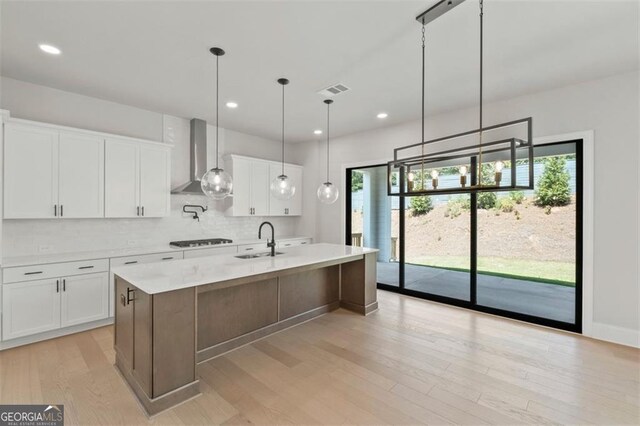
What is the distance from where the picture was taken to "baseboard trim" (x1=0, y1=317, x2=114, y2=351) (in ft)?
10.2

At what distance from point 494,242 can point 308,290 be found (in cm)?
274

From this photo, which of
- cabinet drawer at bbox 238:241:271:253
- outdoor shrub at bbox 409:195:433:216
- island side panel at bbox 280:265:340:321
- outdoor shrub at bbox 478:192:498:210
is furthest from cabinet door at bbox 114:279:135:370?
outdoor shrub at bbox 478:192:498:210

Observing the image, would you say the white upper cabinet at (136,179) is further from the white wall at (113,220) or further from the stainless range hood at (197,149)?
the stainless range hood at (197,149)

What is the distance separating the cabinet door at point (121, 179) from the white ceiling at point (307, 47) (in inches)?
26.7

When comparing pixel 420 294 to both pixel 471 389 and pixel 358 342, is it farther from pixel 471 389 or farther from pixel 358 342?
pixel 471 389

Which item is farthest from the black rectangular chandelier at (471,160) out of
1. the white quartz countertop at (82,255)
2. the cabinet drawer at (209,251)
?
the white quartz countertop at (82,255)

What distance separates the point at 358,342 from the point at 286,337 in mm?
806

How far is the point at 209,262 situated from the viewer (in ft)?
10.3

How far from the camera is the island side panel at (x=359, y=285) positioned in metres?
4.20

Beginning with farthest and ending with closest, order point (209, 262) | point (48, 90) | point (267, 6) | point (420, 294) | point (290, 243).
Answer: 1. point (290, 243)
2. point (420, 294)
3. point (48, 90)
4. point (209, 262)
5. point (267, 6)

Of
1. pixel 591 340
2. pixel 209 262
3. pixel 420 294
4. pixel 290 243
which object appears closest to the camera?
pixel 209 262

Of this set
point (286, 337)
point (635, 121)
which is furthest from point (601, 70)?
point (286, 337)

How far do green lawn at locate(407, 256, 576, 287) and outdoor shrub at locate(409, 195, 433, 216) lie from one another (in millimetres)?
820

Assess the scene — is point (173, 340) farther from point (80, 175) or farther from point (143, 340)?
point (80, 175)
